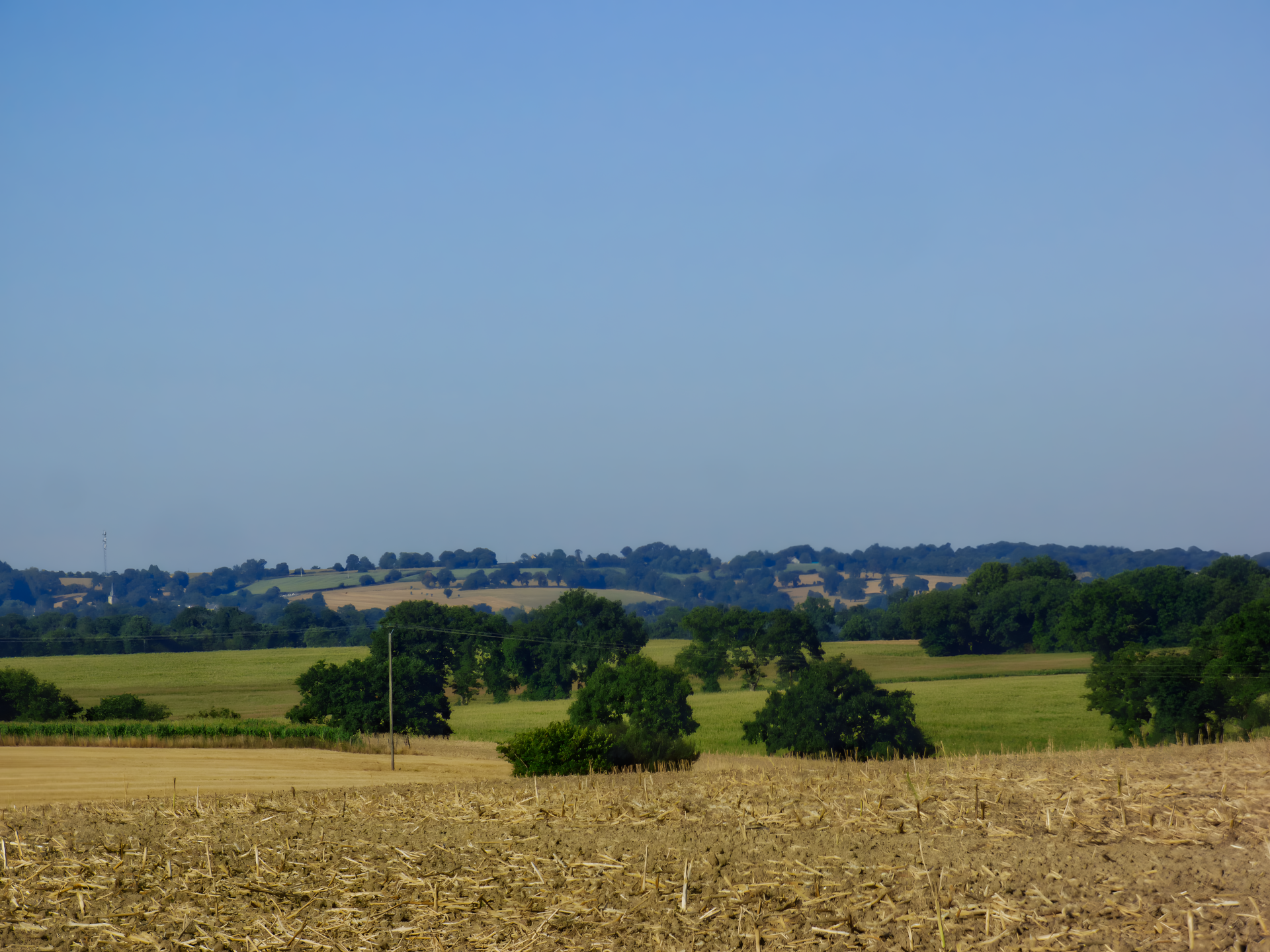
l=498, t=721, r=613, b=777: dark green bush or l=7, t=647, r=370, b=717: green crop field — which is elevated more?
l=498, t=721, r=613, b=777: dark green bush

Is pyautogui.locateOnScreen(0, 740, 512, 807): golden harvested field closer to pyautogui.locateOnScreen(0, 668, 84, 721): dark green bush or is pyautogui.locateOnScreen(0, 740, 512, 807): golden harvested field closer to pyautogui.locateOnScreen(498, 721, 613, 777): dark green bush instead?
pyautogui.locateOnScreen(498, 721, 613, 777): dark green bush

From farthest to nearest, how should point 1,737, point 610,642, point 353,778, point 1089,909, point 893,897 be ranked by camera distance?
point 610,642 → point 1,737 → point 353,778 → point 893,897 → point 1089,909

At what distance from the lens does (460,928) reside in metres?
9.87

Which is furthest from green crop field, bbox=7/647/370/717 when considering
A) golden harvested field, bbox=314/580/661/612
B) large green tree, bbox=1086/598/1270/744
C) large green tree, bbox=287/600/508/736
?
large green tree, bbox=1086/598/1270/744

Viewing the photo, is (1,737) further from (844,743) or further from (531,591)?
(531,591)

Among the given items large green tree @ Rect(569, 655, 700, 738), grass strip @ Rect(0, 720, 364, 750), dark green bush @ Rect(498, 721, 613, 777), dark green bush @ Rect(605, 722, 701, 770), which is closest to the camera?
dark green bush @ Rect(498, 721, 613, 777)

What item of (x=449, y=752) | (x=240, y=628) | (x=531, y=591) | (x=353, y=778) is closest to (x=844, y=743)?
(x=449, y=752)

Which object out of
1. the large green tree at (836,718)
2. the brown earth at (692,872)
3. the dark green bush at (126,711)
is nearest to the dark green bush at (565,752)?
the brown earth at (692,872)

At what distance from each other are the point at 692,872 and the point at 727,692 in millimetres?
86183

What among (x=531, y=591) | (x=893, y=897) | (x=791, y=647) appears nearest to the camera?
(x=893, y=897)

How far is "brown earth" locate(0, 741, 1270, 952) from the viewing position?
9.03m

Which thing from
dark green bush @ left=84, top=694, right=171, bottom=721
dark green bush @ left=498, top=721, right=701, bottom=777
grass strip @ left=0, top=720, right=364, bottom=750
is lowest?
dark green bush @ left=84, top=694, right=171, bottom=721

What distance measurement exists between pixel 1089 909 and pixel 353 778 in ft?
138

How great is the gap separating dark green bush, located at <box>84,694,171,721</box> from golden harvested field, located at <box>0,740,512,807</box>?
19.3 m
